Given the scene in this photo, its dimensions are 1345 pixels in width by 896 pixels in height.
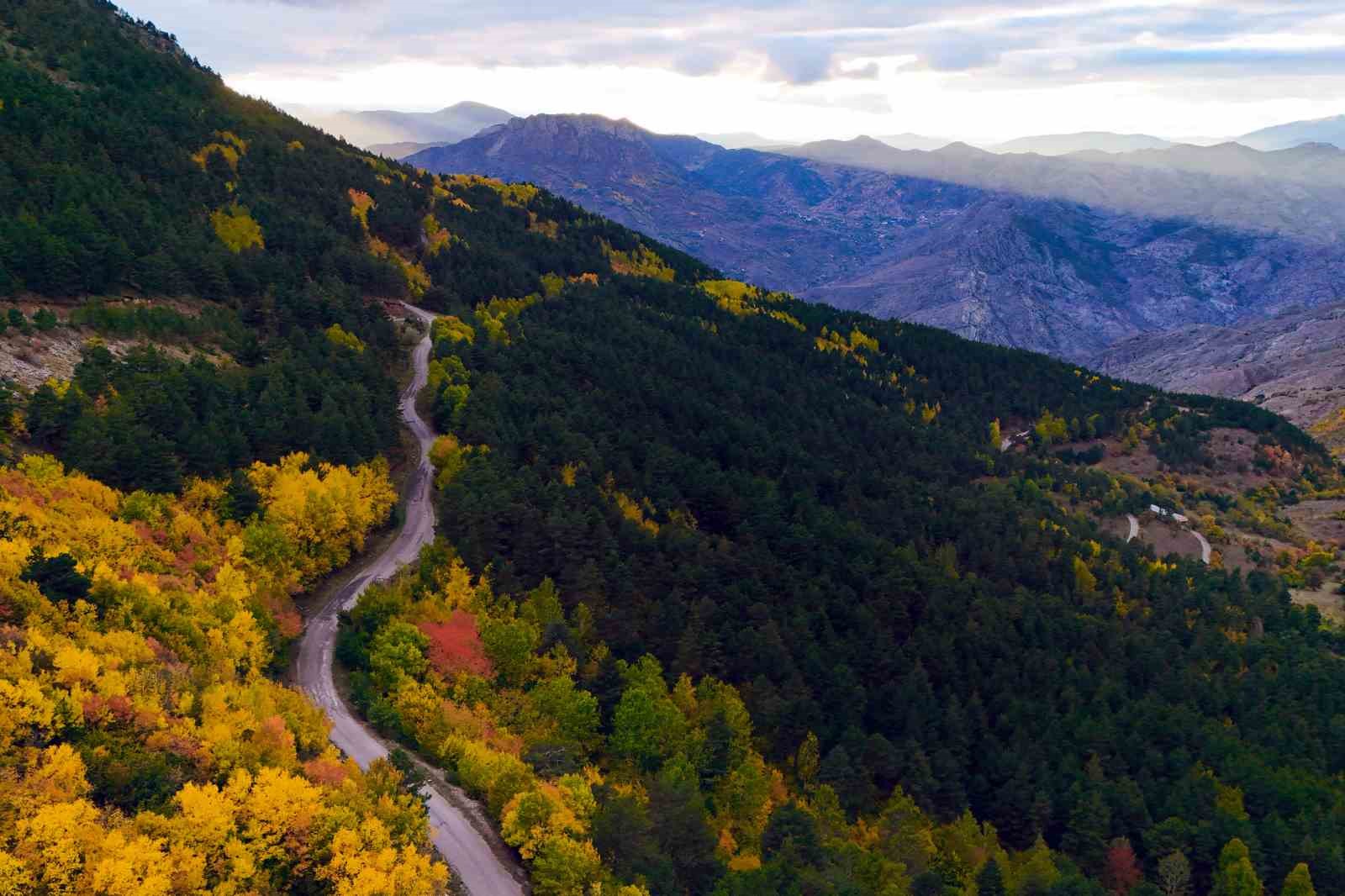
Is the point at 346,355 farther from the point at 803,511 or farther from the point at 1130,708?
Result: the point at 1130,708

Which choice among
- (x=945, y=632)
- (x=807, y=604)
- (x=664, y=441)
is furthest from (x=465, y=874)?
(x=664, y=441)

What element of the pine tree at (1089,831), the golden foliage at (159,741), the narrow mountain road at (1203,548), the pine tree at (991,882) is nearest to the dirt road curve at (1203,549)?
the narrow mountain road at (1203,548)

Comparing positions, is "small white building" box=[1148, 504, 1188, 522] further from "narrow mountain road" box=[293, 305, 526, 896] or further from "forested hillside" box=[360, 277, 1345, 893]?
"narrow mountain road" box=[293, 305, 526, 896]

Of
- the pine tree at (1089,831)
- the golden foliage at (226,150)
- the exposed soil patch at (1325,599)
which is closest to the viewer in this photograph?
the pine tree at (1089,831)

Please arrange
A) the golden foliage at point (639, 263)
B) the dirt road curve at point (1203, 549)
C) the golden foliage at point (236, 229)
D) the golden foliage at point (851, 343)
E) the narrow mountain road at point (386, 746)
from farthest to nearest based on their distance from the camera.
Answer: the golden foliage at point (639, 263) < the golden foliage at point (851, 343) < the dirt road curve at point (1203, 549) < the golden foliage at point (236, 229) < the narrow mountain road at point (386, 746)

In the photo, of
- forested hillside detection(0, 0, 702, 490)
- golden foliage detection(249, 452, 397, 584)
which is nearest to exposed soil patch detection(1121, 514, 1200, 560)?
forested hillside detection(0, 0, 702, 490)

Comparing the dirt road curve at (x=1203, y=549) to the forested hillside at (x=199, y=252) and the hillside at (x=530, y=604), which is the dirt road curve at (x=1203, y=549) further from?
the forested hillside at (x=199, y=252)
